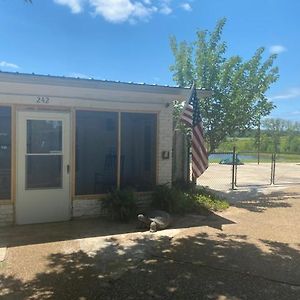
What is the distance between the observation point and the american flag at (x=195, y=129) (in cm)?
866

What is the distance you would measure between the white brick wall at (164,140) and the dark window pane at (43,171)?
7.79 ft

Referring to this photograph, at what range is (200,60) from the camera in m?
11.4

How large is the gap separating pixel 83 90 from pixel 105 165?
1.73 metres

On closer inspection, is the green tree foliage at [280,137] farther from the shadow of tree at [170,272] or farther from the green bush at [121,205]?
the shadow of tree at [170,272]

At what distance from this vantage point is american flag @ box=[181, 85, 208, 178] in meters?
8.66

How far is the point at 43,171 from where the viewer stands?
26.0 feet

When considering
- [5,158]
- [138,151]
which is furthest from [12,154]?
[138,151]

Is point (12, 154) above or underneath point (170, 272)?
above

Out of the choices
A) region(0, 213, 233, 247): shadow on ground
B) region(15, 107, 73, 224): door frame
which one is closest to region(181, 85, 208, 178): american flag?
region(0, 213, 233, 247): shadow on ground

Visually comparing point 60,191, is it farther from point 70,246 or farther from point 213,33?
point 213,33

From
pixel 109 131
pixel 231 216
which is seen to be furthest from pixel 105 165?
pixel 231 216

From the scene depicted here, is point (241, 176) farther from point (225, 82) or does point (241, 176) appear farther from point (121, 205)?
point (121, 205)

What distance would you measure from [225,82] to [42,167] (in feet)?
19.2

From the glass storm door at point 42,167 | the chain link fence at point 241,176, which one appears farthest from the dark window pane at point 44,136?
the chain link fence at point 241,176
